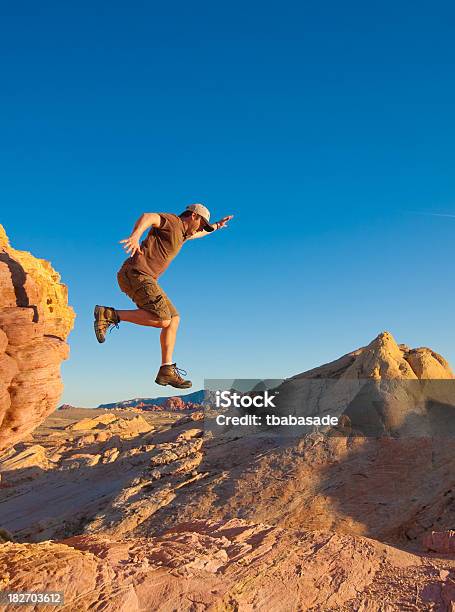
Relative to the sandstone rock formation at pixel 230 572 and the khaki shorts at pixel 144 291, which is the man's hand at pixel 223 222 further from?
the sandstone rock formation at pixel 230 572

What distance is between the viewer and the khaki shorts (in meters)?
5.70

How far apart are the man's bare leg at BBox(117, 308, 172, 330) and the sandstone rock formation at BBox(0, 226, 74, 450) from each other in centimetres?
85

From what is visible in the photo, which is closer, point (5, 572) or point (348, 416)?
point (5, 572)

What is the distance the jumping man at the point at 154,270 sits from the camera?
5703 mm

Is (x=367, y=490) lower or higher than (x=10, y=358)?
lower

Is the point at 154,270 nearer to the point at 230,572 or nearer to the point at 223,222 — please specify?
the point at 223,222

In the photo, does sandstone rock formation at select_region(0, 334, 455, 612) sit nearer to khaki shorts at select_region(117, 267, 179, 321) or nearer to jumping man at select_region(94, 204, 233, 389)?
jumping man at select_region(94, 204, 233, 389)

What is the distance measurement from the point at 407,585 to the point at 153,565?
10.8 feet

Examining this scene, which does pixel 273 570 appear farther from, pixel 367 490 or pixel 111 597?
pixel 367 490

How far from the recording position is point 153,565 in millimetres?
5660

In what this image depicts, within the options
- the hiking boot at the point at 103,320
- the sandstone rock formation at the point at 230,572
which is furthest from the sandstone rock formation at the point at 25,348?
the sandstone rock formation at the point at 230,572

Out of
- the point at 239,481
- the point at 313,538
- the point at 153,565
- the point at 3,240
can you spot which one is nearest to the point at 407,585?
the point at 313,538

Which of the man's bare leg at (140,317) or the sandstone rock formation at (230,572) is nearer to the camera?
the sandstone rock formation at (230,572)

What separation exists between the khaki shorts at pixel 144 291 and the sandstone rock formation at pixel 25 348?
1.01 meters
